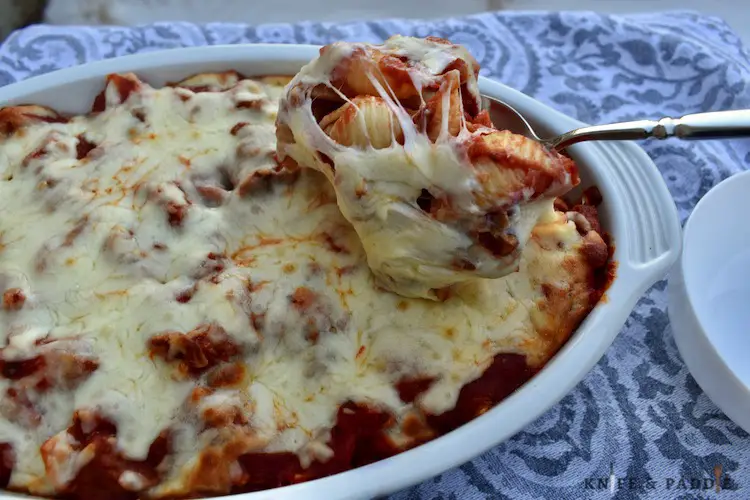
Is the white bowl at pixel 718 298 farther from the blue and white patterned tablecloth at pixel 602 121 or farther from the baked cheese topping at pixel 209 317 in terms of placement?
the baked cheese topping at pixel 209 317

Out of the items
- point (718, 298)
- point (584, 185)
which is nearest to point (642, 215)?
point (584, 185)

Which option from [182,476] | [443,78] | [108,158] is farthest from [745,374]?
[108,158]

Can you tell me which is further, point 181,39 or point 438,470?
point 181,39

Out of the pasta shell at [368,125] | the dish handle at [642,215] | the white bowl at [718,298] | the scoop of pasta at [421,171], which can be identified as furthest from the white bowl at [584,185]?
the pasta shell at [368,125]

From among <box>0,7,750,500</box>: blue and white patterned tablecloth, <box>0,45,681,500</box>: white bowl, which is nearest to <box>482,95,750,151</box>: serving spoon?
<box>0,45,681,500</box>: white bowl

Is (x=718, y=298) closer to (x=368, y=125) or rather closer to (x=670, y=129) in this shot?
(x=670, y=129)

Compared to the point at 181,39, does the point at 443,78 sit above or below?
above

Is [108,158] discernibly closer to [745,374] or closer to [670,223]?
[670,223]
